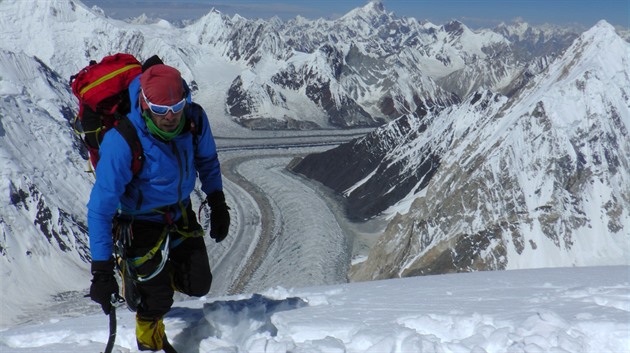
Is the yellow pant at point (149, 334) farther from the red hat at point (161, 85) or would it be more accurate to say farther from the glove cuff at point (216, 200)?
the red hat at point (161, 85)

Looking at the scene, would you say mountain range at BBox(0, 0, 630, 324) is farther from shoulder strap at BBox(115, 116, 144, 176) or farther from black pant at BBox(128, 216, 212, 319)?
shoulder strap at BBox(115, 116, 144, 176)

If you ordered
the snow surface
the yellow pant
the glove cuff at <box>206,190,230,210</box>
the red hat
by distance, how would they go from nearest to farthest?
the red hat → the snow surface → the yellow pant → the glove cuff at <box>206,190,230,210</box>

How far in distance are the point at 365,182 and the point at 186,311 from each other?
8192cm

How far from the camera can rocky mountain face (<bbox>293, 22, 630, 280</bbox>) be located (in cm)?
4819

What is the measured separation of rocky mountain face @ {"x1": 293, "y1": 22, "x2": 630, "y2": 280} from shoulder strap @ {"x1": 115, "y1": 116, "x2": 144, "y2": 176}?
44173 millimetres

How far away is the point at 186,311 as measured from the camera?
830 cm

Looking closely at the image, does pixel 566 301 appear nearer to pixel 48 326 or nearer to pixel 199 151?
pixel 199 151

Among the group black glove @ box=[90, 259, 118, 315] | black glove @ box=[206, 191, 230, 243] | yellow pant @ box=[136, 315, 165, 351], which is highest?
black glove @ box=[206, 191, 230, 243]

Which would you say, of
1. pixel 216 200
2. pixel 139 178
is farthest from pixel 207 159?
pixel 139 178

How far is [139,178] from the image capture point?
641 cm

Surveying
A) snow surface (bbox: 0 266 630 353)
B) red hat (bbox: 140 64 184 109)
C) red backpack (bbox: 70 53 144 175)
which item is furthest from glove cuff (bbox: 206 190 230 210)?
red hat (bbox: 140 64 184 109)

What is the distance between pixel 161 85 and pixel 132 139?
684 millimetres

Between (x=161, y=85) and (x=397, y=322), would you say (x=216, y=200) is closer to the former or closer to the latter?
(x=161, y=85)

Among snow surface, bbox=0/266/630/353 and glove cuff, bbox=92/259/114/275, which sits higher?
glove cuff, bbox=92/259/114/275
